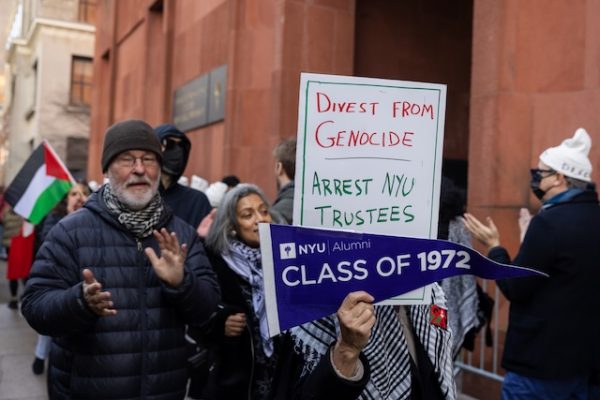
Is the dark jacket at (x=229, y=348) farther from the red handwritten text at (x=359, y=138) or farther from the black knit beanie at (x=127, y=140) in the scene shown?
the red handwritten text at (x=359, y=138)

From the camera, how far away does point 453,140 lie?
886 cm

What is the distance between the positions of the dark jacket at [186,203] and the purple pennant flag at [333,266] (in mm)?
2836

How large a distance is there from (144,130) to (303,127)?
44.7 inches

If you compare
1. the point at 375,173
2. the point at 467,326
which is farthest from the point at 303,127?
the point at 467,326

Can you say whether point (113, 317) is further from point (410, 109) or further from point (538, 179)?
point (538, 179)

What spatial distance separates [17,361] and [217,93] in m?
4.67

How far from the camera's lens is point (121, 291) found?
2.64 metres

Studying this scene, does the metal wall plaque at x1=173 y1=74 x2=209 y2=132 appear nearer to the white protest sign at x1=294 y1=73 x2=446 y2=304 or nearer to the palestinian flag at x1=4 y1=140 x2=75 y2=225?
the palestinian flag at x1=4 y1=140 x2=75 y2=225

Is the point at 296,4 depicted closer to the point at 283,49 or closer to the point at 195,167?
the point at 283,49

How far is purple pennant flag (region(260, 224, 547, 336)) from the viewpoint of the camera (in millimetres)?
1856

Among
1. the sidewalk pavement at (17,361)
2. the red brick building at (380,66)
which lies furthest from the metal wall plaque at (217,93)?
the sidewalk pavement at (17,361)

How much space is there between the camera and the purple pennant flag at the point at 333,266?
1.86 metres

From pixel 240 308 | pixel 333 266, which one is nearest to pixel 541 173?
pixel 240 308

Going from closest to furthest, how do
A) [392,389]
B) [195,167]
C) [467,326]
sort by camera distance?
[392,389], [467,326], [195,167]
